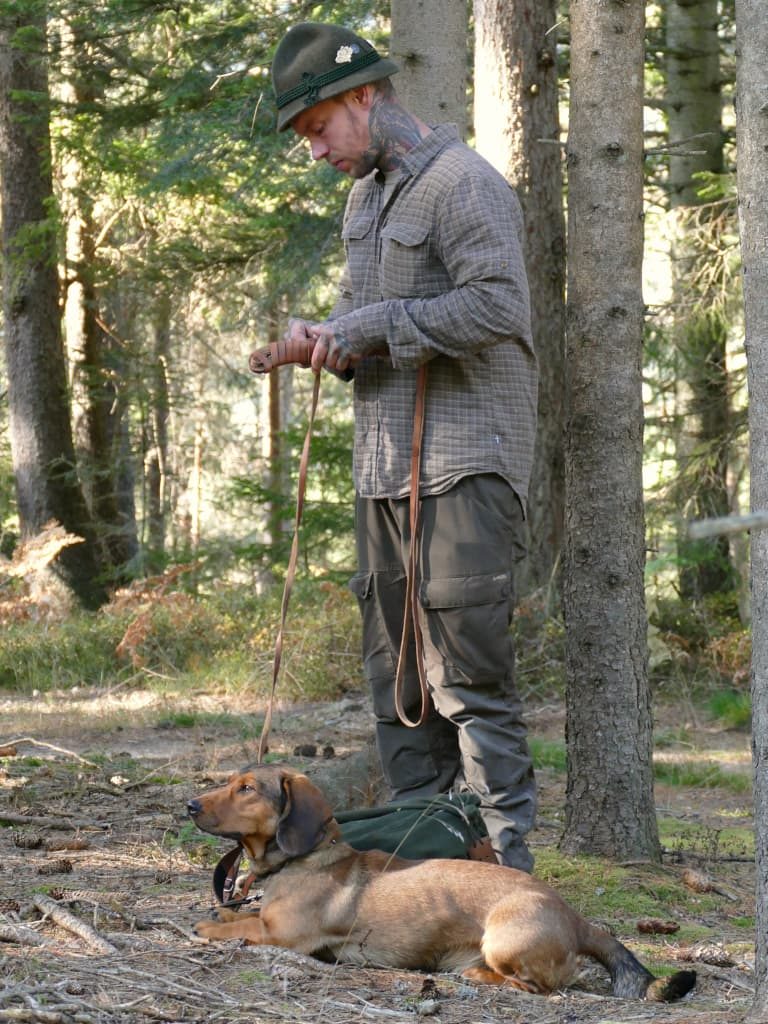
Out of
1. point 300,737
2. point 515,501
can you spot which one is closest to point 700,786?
point 300,737

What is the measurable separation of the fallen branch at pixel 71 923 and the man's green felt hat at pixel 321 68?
8.82 ft

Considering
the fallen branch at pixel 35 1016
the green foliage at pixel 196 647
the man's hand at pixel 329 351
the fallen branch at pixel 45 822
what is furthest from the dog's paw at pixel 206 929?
the green foliage at pixel 196 647

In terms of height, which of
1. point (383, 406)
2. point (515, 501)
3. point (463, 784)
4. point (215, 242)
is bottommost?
point (463, 784)

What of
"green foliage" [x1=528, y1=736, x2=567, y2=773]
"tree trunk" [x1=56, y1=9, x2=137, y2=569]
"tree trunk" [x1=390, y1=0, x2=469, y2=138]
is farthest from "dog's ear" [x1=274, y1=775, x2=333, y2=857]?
Answer: "tree trunk" [x1=56, y1=9, x2=137, y2=569]

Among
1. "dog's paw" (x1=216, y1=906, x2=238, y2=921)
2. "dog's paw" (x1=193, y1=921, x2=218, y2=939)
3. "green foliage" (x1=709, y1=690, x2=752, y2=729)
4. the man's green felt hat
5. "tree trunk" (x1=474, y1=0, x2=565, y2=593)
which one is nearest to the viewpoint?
"dog's paw" (x1=193, y1=921, x2=218, y2=939)

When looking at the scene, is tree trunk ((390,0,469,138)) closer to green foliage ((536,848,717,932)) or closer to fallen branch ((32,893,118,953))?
green foliage ((536,848,717,932))

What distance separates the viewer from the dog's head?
3803mm

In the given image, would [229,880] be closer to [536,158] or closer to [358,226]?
[358,226]

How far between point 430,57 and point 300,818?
488cm

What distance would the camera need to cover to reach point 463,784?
4520 mm

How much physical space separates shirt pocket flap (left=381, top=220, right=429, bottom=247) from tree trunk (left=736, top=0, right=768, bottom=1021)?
3.99ft

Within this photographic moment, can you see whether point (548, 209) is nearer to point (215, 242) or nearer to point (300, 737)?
point (300, 737)

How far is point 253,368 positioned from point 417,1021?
7.24 feet

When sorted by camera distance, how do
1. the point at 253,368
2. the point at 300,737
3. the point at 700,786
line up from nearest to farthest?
the point at 253,368, the point at 700,786, the point at 300,737
